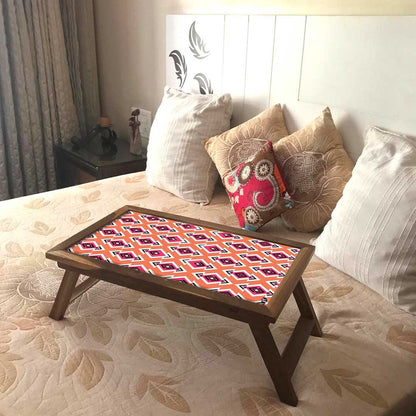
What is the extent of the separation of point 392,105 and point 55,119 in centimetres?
210

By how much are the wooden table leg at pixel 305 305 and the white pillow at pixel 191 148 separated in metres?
0.92

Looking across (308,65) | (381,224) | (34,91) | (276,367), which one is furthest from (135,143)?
(276,367)

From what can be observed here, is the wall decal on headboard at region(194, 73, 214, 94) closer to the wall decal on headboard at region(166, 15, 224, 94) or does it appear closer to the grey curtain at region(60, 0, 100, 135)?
the wall decal on headboard at region(166, 15, 224, 94)

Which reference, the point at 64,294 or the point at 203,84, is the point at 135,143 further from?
the point at 64,294

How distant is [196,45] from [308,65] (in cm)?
72

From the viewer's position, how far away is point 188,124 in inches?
84.4

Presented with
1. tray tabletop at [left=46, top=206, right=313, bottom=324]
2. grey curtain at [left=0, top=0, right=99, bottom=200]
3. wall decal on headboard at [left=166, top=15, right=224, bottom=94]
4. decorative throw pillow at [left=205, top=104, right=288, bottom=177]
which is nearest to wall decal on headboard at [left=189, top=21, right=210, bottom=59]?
wall decal on headboard at [left=166, top=15, right=224, bottom=94]

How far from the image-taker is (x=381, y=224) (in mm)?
1390

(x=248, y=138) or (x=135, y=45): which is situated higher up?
(x=135, y=45)

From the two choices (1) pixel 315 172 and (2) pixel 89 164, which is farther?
(2) pixel 89 164

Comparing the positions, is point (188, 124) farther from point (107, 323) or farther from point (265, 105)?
point (107, 323)

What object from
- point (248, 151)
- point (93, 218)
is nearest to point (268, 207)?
point (248, 151)

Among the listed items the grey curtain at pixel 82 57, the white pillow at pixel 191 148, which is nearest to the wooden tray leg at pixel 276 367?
the white pillow at pixel 191 148

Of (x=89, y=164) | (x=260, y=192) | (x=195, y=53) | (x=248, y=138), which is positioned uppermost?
(x=195, y=53)
